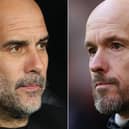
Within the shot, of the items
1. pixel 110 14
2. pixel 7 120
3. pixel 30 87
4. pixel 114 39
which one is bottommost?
pixel 7 120

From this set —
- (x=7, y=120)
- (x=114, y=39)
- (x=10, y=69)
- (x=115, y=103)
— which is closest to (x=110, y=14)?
(x=114, y=39)

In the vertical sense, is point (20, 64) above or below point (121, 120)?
above

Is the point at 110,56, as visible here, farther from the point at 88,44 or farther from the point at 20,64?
the point at 20,64

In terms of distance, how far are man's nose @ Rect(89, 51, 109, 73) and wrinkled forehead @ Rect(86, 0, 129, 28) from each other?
0.47ft

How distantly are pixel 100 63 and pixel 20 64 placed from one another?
0.37 metres

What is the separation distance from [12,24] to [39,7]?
16 centimetres

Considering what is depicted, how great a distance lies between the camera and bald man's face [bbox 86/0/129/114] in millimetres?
1731

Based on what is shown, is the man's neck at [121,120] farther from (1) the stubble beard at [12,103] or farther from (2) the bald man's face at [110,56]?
(1) the stubble beard at [12,103]

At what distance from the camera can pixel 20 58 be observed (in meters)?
1.78

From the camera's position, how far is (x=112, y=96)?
1.75m

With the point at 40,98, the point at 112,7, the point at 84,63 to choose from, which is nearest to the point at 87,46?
the point at 84,63

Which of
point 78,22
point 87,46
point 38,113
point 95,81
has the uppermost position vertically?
point 78,22

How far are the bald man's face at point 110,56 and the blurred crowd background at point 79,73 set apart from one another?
45 mm

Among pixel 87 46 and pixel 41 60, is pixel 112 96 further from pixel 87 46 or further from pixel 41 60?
pixel 41 60
